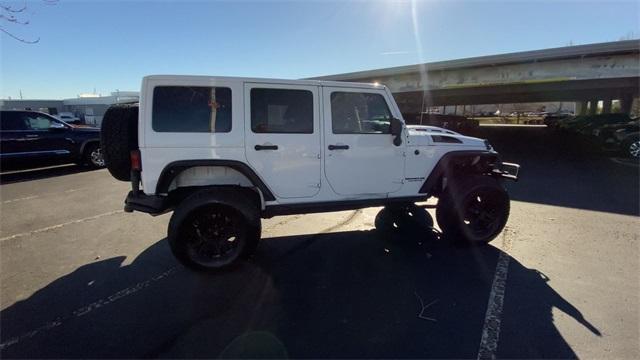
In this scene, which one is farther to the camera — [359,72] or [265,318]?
[359,72]

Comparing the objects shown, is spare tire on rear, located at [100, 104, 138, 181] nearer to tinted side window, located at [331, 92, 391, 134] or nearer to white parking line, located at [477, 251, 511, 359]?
tinted side window, located at [331, 92, 391, 134]

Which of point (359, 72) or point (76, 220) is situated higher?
point (359, 72)

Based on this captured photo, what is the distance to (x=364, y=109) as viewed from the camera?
13.9 feet

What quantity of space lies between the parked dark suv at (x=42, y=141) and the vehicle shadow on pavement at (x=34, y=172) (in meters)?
0.33

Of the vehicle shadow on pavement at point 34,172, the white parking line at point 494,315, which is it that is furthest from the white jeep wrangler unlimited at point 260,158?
the vehicle shadow on pavement at point 34,172

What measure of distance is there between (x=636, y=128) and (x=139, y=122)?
672 inches

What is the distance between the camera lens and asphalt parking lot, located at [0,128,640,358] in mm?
2643

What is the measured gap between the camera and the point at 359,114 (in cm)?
423

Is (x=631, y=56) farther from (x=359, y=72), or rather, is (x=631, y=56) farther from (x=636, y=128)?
(x=359, y=72)

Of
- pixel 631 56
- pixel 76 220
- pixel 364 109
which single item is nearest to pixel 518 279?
pixel 364 109

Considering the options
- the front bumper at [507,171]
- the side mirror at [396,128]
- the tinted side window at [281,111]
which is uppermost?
the tinted side window at [281,111]

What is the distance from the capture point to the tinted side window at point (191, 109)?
3568 mm

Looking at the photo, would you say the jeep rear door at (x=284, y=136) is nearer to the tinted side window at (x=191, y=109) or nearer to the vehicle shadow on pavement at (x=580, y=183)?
the tinted side window at (x=191, y=109)

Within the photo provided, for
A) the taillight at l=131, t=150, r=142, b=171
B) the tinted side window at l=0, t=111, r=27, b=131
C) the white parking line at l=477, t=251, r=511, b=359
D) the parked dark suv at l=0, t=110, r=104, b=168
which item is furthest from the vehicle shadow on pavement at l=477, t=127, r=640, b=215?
the tinted side window at l=0, t=111, r=27, b=131
